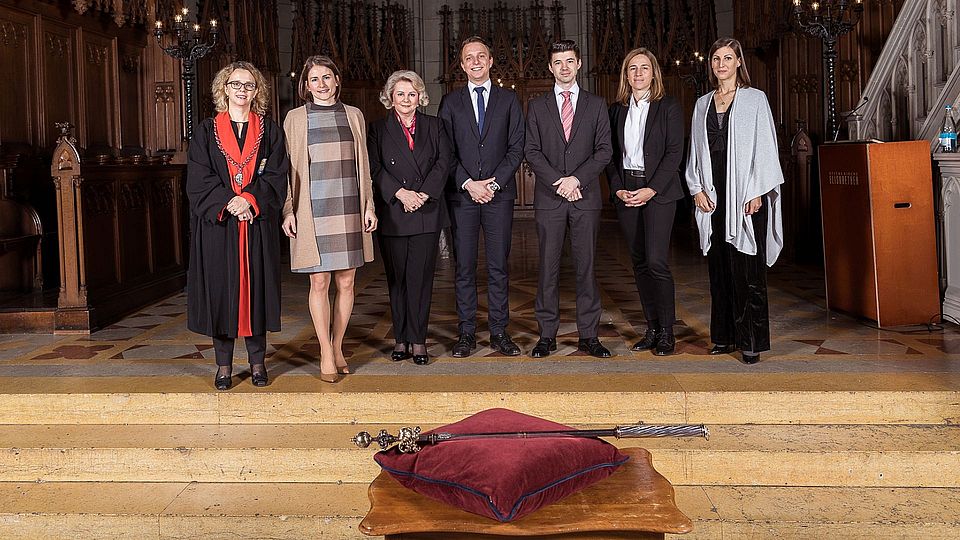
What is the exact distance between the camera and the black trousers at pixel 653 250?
16.9 feet

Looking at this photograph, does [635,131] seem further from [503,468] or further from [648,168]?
[503,468]

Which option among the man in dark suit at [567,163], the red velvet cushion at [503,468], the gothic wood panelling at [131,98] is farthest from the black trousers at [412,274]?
the gothic wood panelling at [131,98]

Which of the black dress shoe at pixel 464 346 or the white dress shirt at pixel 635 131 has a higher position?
the white dress shirt at pixel 635 131

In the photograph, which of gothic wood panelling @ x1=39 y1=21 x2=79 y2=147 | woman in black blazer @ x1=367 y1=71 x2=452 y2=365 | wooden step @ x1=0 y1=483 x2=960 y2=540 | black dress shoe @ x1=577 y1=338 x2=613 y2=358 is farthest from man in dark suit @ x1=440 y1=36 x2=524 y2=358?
gothic wood panelling @ x1=39 y1=21 x2=79 y2=147

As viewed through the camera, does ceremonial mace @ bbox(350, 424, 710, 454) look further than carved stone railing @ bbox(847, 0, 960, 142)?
No

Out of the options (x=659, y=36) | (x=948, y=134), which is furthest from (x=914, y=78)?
(x=659, y=36)

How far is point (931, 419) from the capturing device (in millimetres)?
4352

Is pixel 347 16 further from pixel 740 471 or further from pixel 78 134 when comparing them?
pixel 740 471

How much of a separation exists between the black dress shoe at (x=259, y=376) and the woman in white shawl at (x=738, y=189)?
2.31 metres

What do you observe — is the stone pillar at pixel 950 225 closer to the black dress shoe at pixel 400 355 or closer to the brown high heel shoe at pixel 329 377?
the black dress shoe at pixel 400 355

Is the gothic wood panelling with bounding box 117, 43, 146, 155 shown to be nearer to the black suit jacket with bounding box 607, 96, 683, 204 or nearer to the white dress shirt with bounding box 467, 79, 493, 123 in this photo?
the white dress shirt with bounding box 467, 79, 493, 123

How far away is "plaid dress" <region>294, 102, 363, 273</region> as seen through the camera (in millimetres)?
4672

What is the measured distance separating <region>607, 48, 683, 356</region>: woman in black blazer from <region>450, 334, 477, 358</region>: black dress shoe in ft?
3.21

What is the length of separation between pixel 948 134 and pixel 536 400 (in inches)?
123
